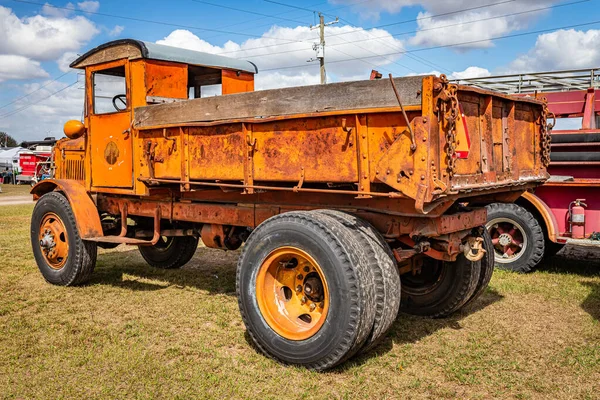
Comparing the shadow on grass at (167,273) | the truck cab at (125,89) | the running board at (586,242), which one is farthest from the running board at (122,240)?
the running board at (586,242)

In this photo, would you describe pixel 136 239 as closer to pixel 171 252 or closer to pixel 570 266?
pixel 171 252

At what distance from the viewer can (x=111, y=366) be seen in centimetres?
406

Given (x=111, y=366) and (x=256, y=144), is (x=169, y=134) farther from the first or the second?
(x=111, y=366)

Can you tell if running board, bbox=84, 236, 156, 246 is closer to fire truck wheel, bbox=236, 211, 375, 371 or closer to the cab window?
the cab window

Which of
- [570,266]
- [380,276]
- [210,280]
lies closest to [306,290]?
[380,276]

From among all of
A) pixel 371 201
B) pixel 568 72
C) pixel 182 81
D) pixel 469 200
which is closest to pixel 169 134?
pixel 182 81

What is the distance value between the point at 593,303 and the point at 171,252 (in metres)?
5.05

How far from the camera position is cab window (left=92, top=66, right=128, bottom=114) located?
6281mm

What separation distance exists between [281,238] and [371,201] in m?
0.75

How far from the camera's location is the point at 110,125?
616 centimetres

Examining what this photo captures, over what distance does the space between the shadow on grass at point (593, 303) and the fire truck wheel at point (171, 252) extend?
461 centimetres

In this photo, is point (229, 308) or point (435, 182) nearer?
point (435, 182)

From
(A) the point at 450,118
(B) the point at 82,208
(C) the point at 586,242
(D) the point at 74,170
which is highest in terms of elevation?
(A) the point at 450,118

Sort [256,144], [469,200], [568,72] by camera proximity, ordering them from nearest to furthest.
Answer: [256,144] → [469,200] → [568,72]
